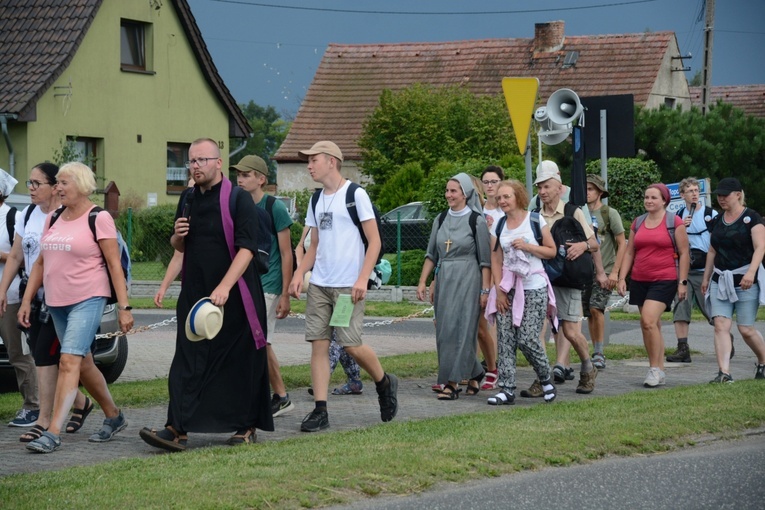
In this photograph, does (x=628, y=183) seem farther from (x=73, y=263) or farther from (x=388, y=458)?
(x=388, y=458)

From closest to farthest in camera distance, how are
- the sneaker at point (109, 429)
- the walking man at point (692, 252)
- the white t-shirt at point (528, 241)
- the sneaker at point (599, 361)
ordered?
the sneaker at point (109, 429) → the white t-shirt at point (528, 241) → the sneaker at point (599, 361) → the walking man at point (692, 252)

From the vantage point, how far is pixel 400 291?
75.3ft

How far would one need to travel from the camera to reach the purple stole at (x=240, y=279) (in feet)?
26.6

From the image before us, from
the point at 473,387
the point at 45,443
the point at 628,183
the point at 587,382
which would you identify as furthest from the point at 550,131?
the point at 628,183

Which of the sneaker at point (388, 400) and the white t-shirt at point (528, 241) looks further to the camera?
the white t-shirt at point (528, 241)

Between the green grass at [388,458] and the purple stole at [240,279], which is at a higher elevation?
the purple stole at [240,279]

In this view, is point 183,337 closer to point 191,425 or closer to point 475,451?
point 191,425

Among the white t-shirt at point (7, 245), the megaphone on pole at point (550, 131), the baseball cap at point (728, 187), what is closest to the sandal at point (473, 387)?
the baseball cap at point (728, 187)

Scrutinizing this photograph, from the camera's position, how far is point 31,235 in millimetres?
9250

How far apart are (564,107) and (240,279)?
762 cm

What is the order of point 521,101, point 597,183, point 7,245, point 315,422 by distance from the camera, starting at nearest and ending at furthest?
1. point 315,422
2. point 7,245
3. point 597,183
4. point 521,101

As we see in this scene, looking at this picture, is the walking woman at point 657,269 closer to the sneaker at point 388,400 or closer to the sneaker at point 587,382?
the sneaker at point 587,382

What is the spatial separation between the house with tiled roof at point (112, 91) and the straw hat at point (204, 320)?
24295mm

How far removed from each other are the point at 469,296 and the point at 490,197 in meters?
1.44
